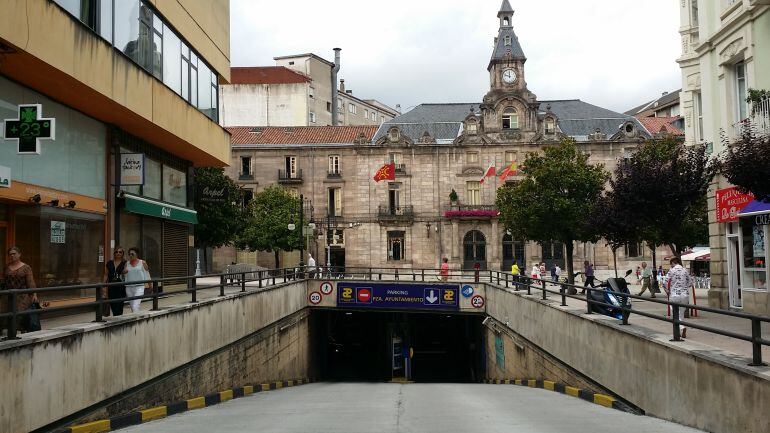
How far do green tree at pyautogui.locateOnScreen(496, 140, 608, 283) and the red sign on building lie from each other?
988cm

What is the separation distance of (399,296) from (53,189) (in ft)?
65.8

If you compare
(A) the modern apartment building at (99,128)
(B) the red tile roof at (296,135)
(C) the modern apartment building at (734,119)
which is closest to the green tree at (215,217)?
(A) the modern apartment building at (99,128)

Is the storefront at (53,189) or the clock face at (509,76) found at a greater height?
the clock face at (509,76)

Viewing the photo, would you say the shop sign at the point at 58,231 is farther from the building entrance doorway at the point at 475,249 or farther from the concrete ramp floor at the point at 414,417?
the building entrance doorway at the point at 475,249

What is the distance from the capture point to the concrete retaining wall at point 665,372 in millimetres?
7770

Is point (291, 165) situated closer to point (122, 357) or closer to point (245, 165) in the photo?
point (245, 165)

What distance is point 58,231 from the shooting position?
15047 millimetres

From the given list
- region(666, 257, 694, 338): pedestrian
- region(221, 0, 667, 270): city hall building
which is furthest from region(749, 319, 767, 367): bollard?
region(221, 0, 667, 270): city hall building

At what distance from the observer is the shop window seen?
17328 mm

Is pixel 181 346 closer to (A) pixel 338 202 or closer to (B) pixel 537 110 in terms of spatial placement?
(A) pixel 338 202

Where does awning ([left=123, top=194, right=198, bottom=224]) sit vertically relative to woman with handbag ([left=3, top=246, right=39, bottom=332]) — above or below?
above

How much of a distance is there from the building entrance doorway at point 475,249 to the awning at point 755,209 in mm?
41476

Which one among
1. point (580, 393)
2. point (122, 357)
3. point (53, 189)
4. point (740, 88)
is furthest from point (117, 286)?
point (740, 88)

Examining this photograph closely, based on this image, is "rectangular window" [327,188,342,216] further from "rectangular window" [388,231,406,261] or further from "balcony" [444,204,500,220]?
"balcony" [444,204,500,220]
